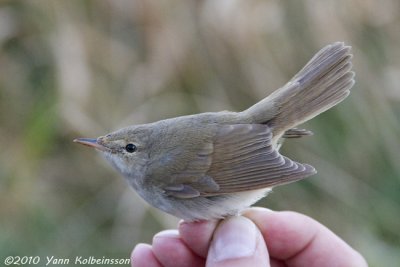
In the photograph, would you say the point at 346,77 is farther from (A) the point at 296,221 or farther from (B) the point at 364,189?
(B) the point at 364,189

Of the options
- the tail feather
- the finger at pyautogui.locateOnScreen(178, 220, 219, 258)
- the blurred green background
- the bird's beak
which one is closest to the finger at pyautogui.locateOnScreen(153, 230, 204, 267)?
the finger at pyautogui.locateOnScreen(178, 220, 219, 258)

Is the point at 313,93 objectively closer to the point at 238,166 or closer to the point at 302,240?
the point at 238,166

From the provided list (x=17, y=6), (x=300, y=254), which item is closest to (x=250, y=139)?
(x=300, y=254)

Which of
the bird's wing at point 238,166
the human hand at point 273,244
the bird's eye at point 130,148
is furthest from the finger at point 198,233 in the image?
the bird's eye at point 130,148

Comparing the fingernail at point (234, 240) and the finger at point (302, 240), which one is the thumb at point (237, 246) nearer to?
the fingernail at point (234, 240)

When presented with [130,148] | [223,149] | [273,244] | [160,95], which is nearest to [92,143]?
[130,148]
